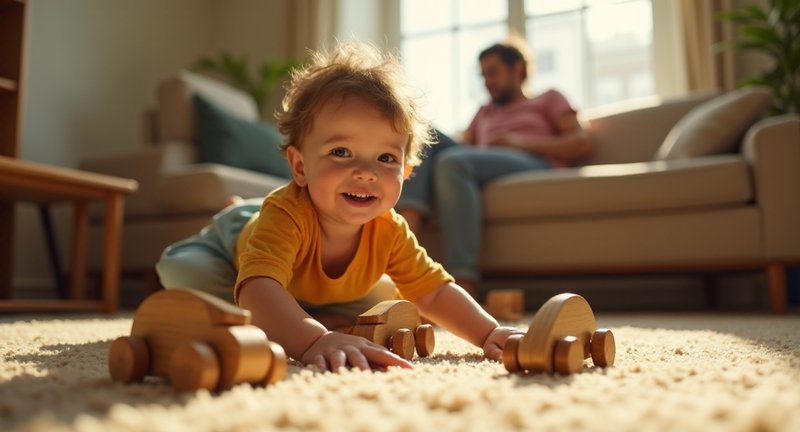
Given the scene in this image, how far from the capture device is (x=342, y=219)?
92cm

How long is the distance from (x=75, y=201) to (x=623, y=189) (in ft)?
5.53

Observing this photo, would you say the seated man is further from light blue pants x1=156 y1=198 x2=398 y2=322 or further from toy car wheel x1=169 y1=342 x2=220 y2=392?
toy car wheel x1=169 y1=342 x2=220 y2=392

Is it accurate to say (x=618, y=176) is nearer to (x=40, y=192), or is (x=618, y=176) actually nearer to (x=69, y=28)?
(x=40, y=192)

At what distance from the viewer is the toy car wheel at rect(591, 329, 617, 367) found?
0.70 m

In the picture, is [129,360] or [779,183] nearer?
[129,360]

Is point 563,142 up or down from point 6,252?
up

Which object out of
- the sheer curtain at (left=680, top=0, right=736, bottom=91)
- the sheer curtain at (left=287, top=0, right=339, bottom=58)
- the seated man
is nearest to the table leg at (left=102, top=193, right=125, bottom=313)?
the seated man

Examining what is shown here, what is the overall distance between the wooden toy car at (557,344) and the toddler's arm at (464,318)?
0.46 feet

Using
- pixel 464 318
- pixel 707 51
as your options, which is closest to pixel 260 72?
pixel 707 51

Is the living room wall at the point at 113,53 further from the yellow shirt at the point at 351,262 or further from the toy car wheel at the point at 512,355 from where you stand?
the toy car wheel at the point at 512,355

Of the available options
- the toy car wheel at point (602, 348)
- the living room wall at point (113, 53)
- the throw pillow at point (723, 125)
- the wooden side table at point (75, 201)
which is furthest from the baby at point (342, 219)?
the living room wall at point (113, 53)

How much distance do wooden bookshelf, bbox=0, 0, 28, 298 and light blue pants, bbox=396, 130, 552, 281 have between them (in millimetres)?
1206

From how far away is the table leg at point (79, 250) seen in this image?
2158mm

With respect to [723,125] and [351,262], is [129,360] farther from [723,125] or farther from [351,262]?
[723,125]
